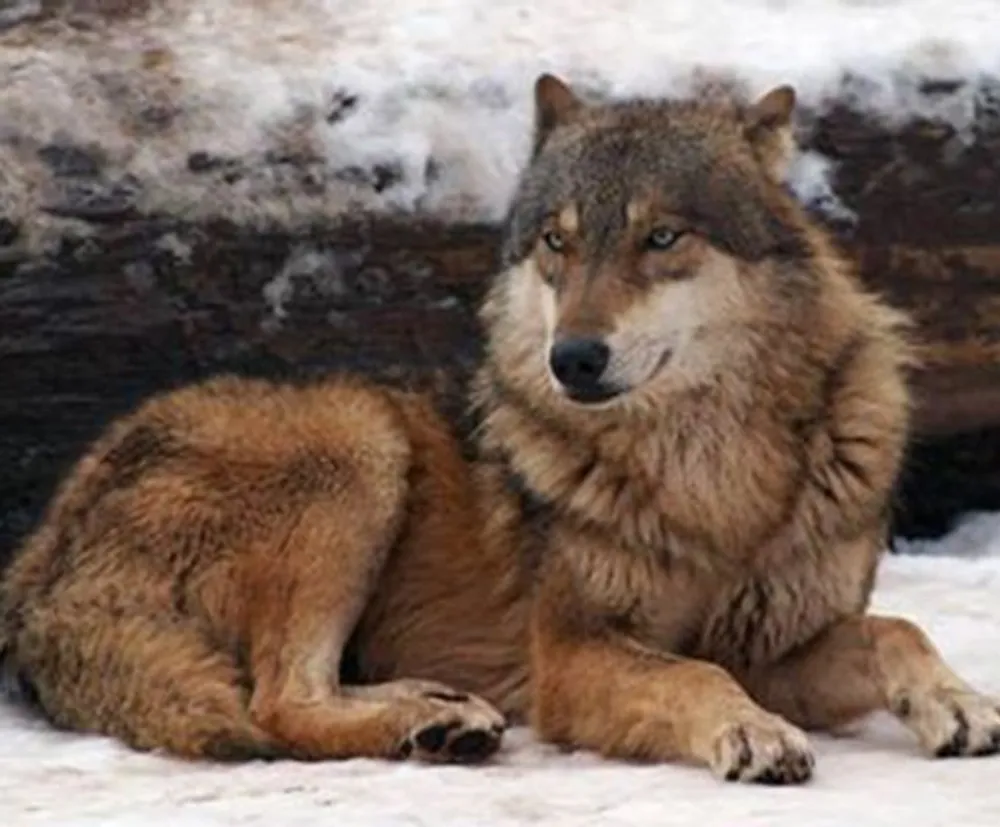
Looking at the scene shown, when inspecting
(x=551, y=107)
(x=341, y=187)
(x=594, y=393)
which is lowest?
(x=341, y=187)

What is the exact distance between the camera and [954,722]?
5.37 m

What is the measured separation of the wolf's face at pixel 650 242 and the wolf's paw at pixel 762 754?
78cm

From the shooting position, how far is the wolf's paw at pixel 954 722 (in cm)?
534

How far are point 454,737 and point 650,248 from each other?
1.13 m

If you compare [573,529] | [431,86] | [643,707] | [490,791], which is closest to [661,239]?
[573,529]

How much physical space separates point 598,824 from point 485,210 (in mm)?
2972

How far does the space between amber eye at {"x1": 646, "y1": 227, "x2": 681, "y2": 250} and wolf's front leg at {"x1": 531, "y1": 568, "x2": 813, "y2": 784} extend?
2.60 feet

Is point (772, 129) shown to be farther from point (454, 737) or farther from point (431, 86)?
point (431, 86)

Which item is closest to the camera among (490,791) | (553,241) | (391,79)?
(490,791)

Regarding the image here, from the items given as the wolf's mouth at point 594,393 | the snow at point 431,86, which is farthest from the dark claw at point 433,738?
the wolf's mouth at point 594,393

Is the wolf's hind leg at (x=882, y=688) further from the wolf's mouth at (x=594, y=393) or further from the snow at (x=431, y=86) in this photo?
the wolf's mouth at (x=594, y=393)

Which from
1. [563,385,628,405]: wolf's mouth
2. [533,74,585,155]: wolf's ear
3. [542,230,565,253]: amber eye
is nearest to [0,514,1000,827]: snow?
[563,385,628,405]: wolf's mouth

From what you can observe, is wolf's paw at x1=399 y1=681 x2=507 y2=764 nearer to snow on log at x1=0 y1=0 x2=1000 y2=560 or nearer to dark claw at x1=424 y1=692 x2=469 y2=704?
dark claw at x1=424 y1=692 x2=469 y2=704

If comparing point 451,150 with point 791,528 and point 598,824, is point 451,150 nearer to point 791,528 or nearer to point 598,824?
point 791,528
